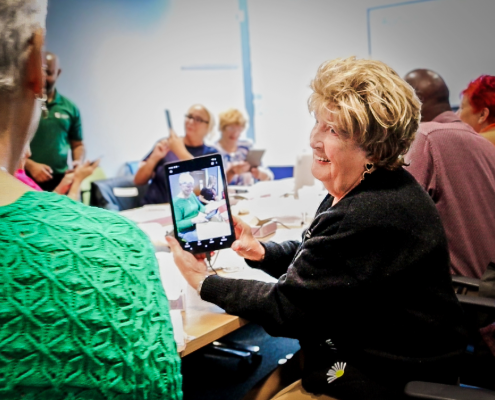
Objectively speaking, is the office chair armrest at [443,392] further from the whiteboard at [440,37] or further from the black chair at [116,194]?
the whiteboard at [440,37]

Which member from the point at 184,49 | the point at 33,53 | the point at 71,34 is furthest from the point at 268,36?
the point at 33,53

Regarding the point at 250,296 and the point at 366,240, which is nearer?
the point at 366,240

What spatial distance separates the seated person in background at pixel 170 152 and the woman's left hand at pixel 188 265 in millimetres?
1983

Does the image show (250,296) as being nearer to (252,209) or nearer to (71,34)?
(252,209)

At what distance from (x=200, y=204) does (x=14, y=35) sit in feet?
3.75

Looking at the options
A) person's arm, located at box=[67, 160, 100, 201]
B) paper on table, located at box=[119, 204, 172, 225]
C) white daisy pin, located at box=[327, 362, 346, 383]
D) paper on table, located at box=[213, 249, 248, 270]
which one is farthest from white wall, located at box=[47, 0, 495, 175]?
white daisy pin, located at box=[327, 362, 346, 383]

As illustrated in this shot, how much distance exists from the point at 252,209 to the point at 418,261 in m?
1.44

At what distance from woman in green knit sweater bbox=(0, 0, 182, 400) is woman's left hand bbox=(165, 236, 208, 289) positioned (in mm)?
901

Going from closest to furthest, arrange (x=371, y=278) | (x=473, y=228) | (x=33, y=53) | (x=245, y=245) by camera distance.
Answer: (x=33, y=53) → (x=371, y=278) → (x=245, y=245) → (x=473, y=228)

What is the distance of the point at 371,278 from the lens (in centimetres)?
117

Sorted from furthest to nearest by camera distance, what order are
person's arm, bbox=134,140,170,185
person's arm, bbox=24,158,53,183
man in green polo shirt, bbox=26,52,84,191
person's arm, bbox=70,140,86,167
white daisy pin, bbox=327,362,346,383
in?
1. person's arm, bbox=70,140,86,167
2. man in green polo shirt, bbox=26,52,84,191
3. person's arm, bbox=134,140,170,185
4. person's arm, bbox=24,158,53,183
5. white daisy pin, bbox=327,362,346,383

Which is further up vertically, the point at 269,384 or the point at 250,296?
the point at 250,296

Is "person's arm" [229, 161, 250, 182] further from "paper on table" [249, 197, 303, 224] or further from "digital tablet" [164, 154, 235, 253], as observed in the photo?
"digital tablet" [164, 154, 235, 253]

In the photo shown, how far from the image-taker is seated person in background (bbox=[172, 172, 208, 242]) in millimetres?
1638
